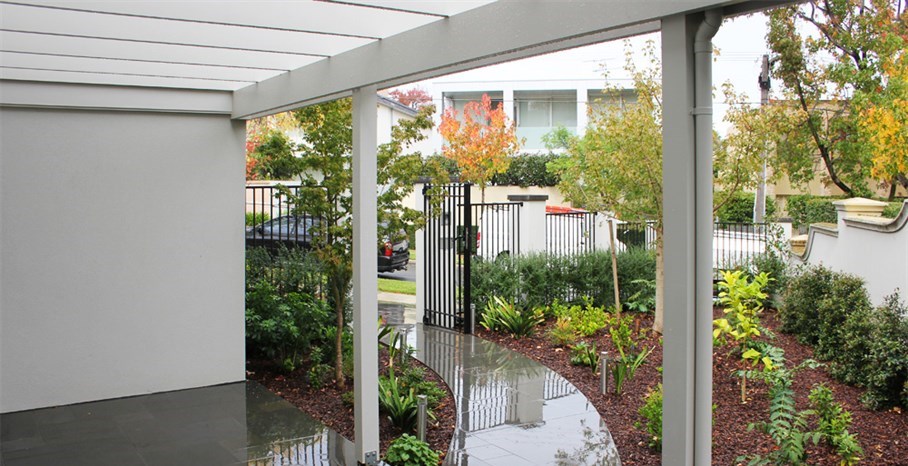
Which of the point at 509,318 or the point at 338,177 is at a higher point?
the point at 338,177

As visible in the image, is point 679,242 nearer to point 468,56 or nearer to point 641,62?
point 468,56

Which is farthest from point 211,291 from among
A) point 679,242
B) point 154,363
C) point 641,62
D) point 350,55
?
point 641,62

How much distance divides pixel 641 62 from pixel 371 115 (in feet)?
101

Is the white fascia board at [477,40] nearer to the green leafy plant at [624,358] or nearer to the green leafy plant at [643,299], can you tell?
the green leafy plant at [624,358]

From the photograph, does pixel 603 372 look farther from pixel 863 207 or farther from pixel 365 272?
pixel 863 207

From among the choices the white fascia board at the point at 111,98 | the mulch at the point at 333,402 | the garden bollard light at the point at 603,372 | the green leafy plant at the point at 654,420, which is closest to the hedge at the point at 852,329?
the green leafy plant at the point at 654,420

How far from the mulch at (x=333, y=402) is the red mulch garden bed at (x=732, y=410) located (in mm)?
1448

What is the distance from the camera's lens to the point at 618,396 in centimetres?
760

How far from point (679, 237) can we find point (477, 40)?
5.88ft

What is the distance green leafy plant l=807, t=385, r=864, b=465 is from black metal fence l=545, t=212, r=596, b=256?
26.3 ft

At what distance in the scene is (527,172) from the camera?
28359 millimetres

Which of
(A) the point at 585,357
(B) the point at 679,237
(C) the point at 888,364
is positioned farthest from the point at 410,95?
(B) the point at 679,237

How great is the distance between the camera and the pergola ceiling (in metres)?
4.28

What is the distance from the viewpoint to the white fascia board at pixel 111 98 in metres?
7.05
